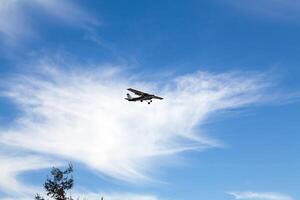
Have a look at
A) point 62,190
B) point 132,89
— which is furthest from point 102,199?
point 132,89

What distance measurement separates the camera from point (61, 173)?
287 feet

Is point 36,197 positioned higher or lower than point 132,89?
lower

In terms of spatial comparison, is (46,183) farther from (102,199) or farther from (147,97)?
(147,97)

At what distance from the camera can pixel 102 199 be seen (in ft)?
273

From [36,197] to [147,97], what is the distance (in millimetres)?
39598

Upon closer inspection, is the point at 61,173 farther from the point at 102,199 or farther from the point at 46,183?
the point at 102,199

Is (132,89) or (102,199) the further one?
(132,89)

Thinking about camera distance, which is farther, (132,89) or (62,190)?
(132,89)

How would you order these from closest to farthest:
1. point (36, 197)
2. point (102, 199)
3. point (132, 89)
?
point (102, 199) → point (36, 197) → point (132, 89)

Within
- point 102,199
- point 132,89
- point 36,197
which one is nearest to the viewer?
point 102,199

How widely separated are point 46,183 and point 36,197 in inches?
140

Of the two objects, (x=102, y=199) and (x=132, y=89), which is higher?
(x=132, y=89)

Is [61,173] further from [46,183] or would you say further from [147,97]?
[147,97]

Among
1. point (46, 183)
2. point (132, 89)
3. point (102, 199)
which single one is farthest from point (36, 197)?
point (132, 89)
